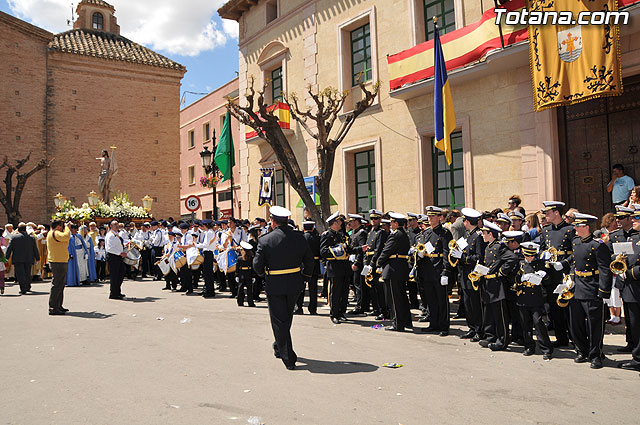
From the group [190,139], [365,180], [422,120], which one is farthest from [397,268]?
[190,139]

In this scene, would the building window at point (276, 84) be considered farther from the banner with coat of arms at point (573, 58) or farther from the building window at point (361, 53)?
the banner with coat of arms at point (573, 58)

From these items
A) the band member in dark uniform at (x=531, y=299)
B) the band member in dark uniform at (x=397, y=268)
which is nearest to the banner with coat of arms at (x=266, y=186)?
the band member in dark uniform at (x=397, y=268)

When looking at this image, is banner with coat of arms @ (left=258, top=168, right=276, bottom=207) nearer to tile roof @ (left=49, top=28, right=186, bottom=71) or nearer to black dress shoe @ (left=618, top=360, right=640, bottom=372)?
black dress shoe @ (left=618, top=360, right=640, bottom=372)

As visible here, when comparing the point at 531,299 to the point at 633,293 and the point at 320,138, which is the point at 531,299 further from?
the point at 320,138

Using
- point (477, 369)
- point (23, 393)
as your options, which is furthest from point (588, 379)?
point (23, 393)

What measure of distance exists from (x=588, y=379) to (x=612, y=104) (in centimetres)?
803

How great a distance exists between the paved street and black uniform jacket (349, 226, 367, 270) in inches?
80.5

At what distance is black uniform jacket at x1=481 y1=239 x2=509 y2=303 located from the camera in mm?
7391

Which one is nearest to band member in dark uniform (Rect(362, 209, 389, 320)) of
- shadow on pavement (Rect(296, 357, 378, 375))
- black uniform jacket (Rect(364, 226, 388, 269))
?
black uniform jacket (Rect(364, 226, 388, 269))

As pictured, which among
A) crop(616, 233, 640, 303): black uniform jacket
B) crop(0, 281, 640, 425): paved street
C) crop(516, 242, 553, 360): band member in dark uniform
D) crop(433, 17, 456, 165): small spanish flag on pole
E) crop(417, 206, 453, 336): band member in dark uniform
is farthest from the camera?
crop(433, 17, 456, 165): small spanish flag on pole

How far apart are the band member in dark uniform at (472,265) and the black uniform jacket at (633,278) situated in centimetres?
214

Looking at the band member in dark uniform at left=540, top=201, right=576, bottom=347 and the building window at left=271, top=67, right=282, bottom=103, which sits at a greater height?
the building window at left=271, top=67, right=282, bottom=103

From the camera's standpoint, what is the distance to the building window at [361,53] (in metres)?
17.7

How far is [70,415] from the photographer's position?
15.9 ft
